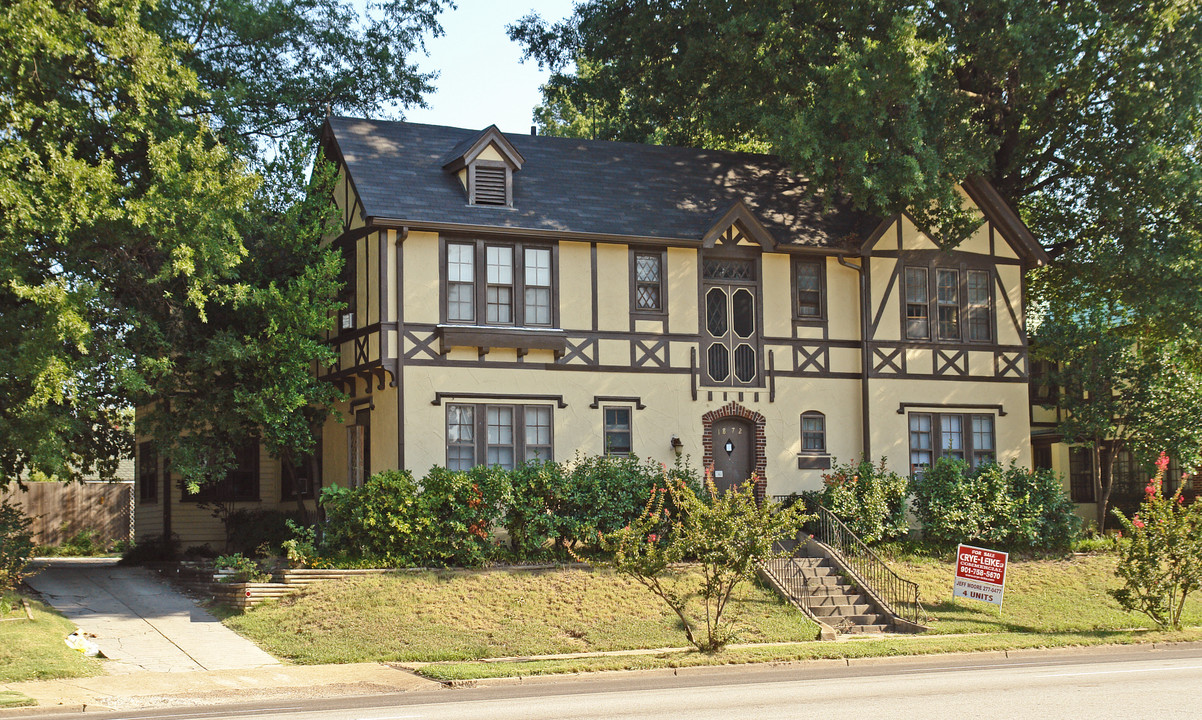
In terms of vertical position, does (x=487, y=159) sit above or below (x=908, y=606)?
above

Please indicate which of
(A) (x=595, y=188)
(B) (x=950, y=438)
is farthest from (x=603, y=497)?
(B) (x=950, y=438)

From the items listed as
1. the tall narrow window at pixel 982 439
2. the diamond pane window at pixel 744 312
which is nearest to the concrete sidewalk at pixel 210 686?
the diamond pane window at pixel 744 312

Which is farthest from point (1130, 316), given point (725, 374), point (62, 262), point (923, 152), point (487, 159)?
point (62, 262)

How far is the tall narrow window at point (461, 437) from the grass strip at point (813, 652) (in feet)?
25.3

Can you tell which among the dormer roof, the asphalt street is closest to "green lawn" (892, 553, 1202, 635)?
the asphalt street

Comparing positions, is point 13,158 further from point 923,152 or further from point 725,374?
point 923,152

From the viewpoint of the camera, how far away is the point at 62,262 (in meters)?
22.8

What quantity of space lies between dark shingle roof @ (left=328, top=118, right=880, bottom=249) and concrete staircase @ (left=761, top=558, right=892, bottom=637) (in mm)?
7905

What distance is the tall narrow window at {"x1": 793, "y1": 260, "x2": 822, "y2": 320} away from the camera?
93.7ft

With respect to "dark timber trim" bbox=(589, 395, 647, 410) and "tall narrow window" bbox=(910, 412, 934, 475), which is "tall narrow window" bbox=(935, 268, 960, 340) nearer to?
"tall narrow window" bbox=(910, 412, 934, 475)

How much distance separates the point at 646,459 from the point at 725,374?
2.84m

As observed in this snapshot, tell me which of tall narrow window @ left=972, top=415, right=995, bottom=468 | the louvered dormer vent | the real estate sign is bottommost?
the real estate sign

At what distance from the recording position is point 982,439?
2945 cm

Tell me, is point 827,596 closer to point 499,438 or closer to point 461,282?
point 499,438
